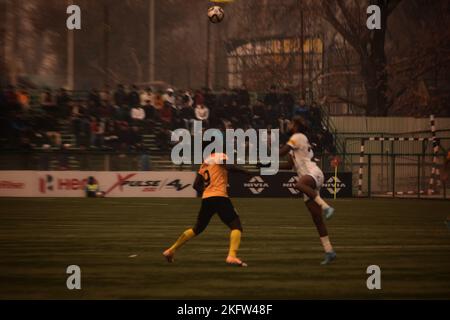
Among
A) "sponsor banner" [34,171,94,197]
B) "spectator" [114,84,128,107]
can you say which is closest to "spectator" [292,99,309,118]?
"spectator" [114,84,128,107]

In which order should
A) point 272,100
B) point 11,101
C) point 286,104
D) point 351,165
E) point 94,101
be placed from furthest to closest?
1. point 351,165
2. point 286,104
3. point 272,100
4. point 94,101
5. point 11,101

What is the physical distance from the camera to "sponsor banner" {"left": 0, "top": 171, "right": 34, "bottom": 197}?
120 feet

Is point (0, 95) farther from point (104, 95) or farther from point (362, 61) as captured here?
point (362, 61)

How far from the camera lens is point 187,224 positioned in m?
23.1

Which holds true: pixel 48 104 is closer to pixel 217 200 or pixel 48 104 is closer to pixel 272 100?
pixel 272 100

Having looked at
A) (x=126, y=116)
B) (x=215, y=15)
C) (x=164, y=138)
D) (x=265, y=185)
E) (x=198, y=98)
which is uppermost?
(x=215, y=15)

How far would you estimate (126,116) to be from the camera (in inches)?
1527

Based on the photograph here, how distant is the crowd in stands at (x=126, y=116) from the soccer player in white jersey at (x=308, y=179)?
74.8ft

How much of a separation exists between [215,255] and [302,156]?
250 centimetres

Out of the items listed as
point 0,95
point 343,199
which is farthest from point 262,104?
point 0,95

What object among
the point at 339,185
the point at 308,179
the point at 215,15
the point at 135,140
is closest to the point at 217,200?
the point at 308,179

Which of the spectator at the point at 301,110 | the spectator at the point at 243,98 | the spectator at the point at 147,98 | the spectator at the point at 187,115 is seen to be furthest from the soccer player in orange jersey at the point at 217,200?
the spectator at the point at 243,98

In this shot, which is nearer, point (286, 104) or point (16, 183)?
point (16, 183)

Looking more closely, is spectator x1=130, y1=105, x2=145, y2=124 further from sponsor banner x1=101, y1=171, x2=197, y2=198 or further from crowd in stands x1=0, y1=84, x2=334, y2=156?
sponsor banner x1=101, y1=171, x2=197, y2=198
